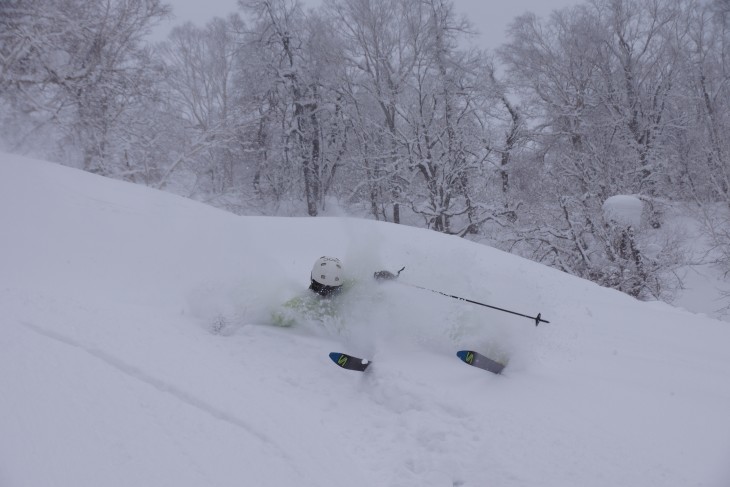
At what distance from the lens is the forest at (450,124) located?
15.0m

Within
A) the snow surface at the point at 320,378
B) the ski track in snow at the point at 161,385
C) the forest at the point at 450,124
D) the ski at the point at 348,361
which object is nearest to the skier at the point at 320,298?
the snow surface at the point at 320,378

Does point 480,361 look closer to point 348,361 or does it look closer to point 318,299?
point 348,361

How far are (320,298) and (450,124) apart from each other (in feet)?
53.5

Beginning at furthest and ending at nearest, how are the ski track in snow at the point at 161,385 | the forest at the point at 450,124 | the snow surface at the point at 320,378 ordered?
the forest at the point at 450,124 < the ski track in snow at the point at 161,385 < the snow surface at the point at 320,378

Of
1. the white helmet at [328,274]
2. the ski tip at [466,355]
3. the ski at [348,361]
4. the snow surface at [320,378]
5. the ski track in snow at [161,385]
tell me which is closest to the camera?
the snow surface at [320,378]

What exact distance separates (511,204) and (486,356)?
663 inches

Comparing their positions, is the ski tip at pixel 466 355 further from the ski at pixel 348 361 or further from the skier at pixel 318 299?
the skier at pixel 318 299

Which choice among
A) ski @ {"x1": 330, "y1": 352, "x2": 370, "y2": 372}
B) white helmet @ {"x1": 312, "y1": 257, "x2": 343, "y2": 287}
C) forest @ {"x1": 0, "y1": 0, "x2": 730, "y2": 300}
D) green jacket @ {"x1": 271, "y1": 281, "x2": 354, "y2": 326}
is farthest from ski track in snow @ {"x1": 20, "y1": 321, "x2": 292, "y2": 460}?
forest @ {"x1": 0, "y1": 0, "x2": 730, "y2": 300}

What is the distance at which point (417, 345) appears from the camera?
542 cm

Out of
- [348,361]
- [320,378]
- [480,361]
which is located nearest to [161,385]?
[320,378]

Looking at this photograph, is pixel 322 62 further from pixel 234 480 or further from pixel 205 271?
pixel 234 480

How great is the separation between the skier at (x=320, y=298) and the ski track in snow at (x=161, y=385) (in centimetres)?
203

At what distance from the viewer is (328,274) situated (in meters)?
5.80

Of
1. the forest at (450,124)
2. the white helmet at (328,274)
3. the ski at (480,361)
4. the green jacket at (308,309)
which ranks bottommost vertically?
the ski at (480,361)
